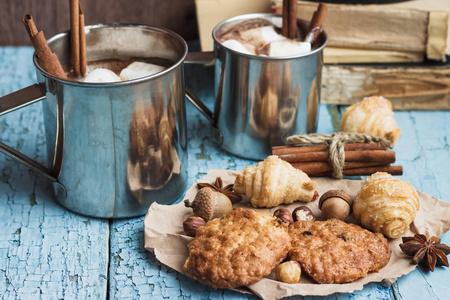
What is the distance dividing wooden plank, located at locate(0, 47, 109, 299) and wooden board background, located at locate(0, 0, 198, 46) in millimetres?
623

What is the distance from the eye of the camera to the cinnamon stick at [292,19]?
1412 mm

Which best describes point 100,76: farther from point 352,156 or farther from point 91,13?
point 91,13

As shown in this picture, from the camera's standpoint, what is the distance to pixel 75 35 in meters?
1.23

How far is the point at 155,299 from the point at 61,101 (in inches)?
16.6

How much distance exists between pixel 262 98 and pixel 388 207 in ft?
1.34

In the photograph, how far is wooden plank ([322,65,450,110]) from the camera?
1625 millimetres

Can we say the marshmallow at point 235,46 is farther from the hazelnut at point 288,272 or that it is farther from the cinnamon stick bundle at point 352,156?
the hazelnut at point 288,272

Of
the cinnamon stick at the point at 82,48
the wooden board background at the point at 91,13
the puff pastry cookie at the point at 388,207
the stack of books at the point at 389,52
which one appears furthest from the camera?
the wooden board background at the point at 91,13

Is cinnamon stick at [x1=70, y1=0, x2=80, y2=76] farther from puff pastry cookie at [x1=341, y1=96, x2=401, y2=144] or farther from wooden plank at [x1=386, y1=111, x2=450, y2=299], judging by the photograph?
wooden plank at [x1=386, y1=111, x2=450, y2=299]

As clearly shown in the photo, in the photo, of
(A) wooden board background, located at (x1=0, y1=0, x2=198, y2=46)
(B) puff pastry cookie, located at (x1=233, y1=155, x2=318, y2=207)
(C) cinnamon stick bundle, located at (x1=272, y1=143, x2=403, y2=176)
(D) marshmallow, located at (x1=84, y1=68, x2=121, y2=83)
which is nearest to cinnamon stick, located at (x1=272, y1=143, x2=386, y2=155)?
(C) cinnamon stick bundle, located at (x1=272, y1=143, x2=403, y2=176)

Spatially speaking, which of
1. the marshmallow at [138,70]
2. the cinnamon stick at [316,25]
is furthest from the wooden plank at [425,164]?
the marshmallow at [138,70]

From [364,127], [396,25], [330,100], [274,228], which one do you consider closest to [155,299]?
[274,228]

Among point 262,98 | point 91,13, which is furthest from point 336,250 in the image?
point 91,13

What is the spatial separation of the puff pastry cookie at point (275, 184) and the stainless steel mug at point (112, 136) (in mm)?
170
